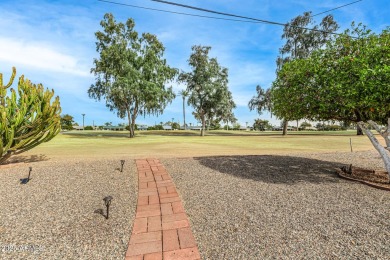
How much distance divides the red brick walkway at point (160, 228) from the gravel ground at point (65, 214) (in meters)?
0.18

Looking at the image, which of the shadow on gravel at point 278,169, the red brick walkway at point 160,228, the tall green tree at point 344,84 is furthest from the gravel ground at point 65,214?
the tall green tree at point 344,84

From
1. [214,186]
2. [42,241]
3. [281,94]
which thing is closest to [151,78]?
[281,94]

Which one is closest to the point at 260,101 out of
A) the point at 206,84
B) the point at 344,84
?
the point at 206,84

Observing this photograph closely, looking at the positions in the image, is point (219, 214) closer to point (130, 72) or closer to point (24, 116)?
point (24, 116)

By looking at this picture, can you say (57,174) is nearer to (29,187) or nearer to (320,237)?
(29,187)

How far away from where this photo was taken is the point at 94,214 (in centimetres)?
426

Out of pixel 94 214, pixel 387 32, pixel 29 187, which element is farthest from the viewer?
→ pixel 387 32

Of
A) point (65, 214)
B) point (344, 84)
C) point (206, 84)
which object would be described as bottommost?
point (65, 214)

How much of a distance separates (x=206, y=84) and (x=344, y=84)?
30.2 meters

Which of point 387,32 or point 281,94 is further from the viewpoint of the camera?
point 281,94

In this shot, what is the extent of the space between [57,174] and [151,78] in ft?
78.4

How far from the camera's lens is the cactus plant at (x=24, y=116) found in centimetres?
830

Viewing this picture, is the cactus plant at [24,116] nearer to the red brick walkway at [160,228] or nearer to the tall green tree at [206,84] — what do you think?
the red brick walkway at [160,228]

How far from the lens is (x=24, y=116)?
8797mm
